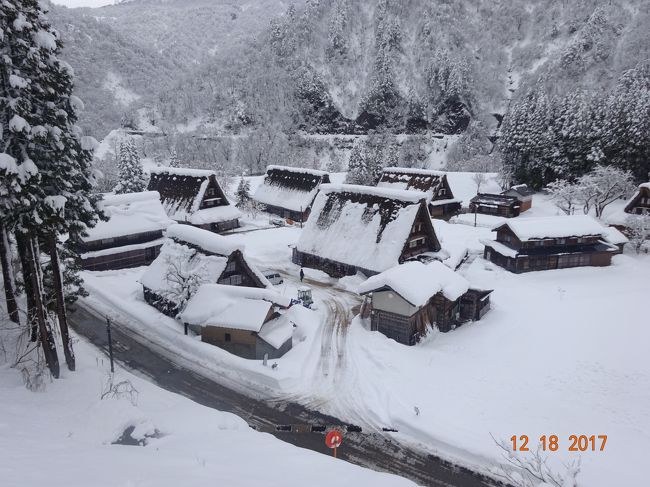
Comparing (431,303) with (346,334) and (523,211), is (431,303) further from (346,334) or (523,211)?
(523,211)

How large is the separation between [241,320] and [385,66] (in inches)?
5352

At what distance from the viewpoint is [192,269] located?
26.9 meters

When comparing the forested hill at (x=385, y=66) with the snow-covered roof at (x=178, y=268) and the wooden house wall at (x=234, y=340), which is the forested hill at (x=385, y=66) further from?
the wooden house wall at (x=234, y=340)

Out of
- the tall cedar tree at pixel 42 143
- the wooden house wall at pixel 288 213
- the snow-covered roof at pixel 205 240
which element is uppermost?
the tall cedar tree at pixel 42 143

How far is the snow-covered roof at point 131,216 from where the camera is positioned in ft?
121

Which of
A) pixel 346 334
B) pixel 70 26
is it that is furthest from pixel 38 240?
pixel 70 26

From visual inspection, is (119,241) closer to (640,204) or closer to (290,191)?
(290,191)

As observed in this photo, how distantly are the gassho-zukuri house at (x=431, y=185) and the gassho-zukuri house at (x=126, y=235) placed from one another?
34.1 metres

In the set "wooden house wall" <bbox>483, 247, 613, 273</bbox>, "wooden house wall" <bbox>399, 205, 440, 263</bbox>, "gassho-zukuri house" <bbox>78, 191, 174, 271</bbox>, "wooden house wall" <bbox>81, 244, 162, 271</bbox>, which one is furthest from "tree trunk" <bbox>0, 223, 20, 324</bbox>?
"wooden house wall" <bbox>483, 247, 613, 273</bbox>

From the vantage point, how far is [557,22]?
139m

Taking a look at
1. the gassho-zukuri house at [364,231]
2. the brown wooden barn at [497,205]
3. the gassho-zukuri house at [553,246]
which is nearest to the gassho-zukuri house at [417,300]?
the gassho-zukuri house at [364,231]

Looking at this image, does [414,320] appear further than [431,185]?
No

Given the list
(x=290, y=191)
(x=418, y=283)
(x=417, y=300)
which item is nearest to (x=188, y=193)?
(x=290, y=191)

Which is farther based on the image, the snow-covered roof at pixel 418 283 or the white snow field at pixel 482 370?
the snow-covered roof at pixel 418 283
